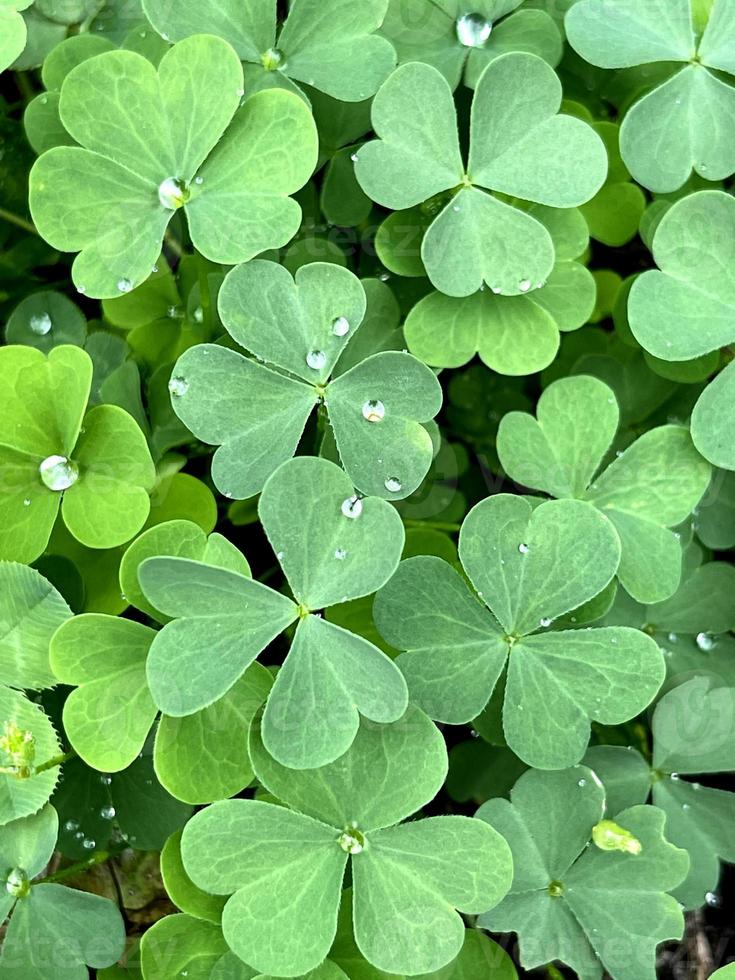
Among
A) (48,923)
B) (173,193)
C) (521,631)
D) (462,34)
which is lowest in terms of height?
(48,923)

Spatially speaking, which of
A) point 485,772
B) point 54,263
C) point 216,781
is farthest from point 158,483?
point 485,772

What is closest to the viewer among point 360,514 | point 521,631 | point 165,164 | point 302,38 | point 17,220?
point 360,514

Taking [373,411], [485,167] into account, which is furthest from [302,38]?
[373,411]

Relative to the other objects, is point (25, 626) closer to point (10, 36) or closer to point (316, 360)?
point (316, 360)

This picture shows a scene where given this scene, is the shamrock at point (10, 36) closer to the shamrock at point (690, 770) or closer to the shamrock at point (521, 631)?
the shamrock at point (521, 631)

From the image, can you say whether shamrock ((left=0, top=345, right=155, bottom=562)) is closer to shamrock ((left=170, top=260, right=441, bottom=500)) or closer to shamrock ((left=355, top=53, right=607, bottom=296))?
shamrock ((left=170, top=260, right=441, bottom=500))

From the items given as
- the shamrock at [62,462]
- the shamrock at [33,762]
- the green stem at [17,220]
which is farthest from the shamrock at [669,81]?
the shamrock at [33,762]
